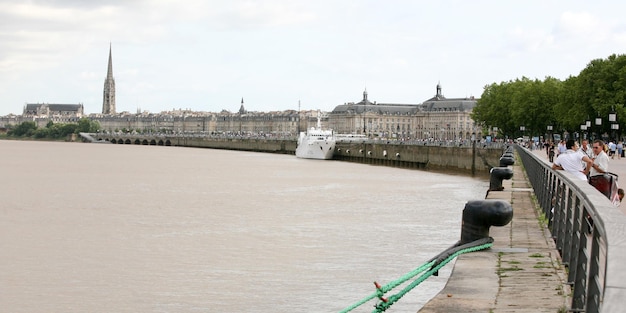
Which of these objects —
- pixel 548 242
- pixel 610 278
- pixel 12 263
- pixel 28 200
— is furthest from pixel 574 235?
pixel 28 200

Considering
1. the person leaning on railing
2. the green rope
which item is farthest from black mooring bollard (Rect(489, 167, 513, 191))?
the green rope

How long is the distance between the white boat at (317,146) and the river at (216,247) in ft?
206

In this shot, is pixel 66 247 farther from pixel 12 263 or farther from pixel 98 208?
pixel 98 208

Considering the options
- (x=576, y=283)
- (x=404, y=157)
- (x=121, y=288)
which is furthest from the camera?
(x=404, y=157)

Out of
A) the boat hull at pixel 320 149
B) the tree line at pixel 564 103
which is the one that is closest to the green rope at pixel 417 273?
the tree line at pixel 564 103

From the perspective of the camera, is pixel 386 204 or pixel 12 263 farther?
pixel 386 204

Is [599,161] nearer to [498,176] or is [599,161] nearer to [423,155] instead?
[498,176]

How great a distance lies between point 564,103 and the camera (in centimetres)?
8275

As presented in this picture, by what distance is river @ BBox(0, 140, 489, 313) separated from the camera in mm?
16078

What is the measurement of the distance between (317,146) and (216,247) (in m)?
86.8

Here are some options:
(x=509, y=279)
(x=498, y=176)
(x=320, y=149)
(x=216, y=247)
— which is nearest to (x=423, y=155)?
(x=320, y=149)

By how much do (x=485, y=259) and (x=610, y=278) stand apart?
7.35 m

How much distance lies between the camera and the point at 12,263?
67.5ft

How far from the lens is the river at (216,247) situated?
16.1m
